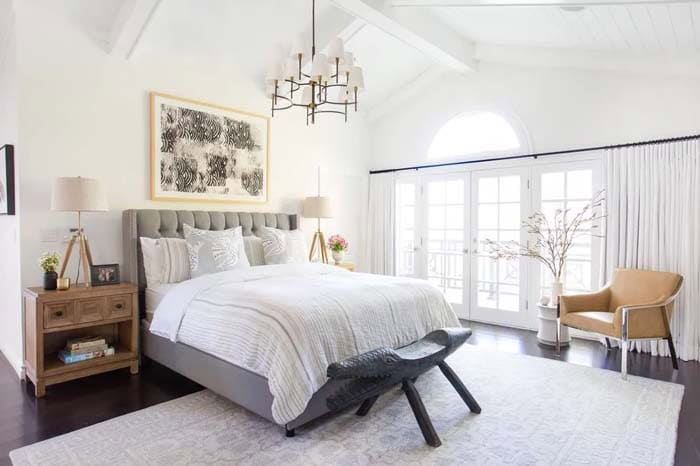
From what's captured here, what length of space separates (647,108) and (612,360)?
100 inches

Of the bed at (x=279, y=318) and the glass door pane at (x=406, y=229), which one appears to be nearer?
the bed at (x=279, y=318)

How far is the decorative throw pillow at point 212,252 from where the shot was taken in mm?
3859

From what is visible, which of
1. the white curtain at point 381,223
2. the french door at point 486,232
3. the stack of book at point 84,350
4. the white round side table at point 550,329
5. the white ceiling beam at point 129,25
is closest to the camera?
the stack of book at point 84,350

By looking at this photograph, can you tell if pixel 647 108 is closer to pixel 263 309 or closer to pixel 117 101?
pixel 263 309

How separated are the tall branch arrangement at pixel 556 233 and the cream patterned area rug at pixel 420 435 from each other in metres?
1.76

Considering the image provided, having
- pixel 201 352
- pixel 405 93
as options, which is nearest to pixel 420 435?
pixel 201 352

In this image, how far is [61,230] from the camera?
3.67m

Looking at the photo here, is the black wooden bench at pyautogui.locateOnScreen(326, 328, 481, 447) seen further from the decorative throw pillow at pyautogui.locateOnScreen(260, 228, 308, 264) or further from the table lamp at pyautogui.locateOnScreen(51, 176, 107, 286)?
the table lamp at pyautogui.locateOnScreen(51, 176, 107, 286)

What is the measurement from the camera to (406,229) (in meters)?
6.55

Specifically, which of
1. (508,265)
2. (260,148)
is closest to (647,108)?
(508,265)

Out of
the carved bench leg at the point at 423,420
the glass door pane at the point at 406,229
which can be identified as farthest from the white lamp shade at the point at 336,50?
the glass door pane at the point at 406,229

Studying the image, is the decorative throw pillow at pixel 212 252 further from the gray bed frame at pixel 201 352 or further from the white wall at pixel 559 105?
the white wall at pixel 559 105

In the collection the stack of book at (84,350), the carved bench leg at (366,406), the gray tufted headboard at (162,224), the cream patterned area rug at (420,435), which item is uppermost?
the gray tufted headboard at (162,224)

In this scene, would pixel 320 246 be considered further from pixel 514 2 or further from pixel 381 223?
pixel 514 2
